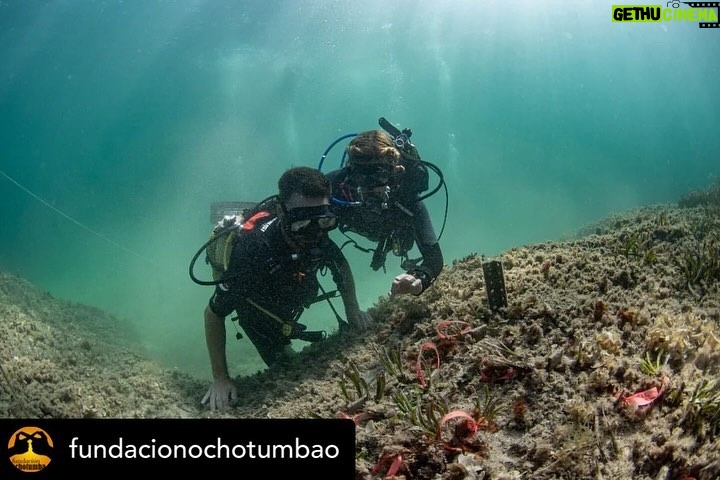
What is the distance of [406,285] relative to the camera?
4371mm

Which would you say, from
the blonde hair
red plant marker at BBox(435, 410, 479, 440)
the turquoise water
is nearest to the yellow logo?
red plant marker at BBox(435, 410, 479, 440)

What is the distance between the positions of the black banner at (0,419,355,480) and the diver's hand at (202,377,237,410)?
187 centimetres

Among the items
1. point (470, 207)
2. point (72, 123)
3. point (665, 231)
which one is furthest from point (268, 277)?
point (72, 123)

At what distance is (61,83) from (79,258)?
2704 cm

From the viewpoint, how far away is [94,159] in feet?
319

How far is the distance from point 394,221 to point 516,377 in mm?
3316

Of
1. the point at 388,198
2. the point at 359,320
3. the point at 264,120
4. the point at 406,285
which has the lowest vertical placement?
the point at 359,320

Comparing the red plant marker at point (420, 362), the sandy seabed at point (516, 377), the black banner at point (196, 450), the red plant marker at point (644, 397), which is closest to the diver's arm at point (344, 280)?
the sandy seabed at point (516, 377)

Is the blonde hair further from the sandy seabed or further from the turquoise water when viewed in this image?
the turquoise water

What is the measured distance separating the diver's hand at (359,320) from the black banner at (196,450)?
2.36m

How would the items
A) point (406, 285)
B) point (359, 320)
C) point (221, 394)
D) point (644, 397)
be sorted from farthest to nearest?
1. point (359, 320)
2. point (406, 285)
3. point (221, 394)
4. point (644, 397)

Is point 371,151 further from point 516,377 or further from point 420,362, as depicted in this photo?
point 516,377

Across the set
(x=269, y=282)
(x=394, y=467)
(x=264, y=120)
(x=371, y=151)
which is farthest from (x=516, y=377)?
(x=264, y=120)

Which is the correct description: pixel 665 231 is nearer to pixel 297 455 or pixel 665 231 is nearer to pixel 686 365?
pixel 686 365
